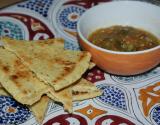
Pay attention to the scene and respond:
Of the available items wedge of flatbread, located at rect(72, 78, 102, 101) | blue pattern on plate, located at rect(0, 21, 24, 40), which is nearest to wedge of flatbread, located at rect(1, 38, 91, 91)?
wedge of flatbread, located at rect(72, 78, 102, 101)

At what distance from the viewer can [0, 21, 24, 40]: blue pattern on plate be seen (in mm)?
2578

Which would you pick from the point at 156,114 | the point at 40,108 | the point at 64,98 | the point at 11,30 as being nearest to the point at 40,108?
the point at 40,108

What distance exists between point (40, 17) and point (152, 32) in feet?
2.79

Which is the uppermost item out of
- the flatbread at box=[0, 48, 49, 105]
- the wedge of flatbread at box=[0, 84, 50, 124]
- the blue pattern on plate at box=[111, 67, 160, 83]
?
the flatbread at box=[0, 48, 49, 105]

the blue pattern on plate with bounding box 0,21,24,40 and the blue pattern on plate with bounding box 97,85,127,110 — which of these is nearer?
the blue pattern on plate with bounding box 97,85,127,110

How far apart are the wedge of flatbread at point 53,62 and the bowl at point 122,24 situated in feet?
0.37

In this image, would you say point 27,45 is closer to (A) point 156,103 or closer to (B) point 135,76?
(B) point 135,76

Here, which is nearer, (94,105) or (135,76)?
(94,105)

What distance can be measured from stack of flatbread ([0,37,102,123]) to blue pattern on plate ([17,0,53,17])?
592mm

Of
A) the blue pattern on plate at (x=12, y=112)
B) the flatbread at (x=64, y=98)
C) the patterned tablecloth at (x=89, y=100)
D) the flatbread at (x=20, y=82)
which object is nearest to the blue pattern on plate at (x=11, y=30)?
the patterned tablecloth at (x=89, y=100)

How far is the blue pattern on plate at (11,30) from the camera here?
2.58 meters

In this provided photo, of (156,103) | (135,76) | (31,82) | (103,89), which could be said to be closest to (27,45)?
(31,82)

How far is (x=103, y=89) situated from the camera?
2.21m

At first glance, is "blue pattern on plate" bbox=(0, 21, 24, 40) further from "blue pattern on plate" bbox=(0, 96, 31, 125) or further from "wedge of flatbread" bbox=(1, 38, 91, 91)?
"blue pattern on plate" bbox=(0, 96, 31, 125)
